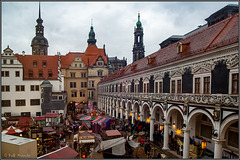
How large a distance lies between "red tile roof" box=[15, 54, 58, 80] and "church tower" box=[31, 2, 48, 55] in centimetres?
4656

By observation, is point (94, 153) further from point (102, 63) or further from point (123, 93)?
point (102, 63)

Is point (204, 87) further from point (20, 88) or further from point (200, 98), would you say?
point (20, 88)

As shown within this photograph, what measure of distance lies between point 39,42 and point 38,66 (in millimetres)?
48868

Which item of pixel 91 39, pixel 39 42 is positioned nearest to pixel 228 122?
pixel 91 39

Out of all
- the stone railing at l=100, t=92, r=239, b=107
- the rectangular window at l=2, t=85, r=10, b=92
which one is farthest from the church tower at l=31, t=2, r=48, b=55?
the stone railing at l=100, t=92, r=239, b=107

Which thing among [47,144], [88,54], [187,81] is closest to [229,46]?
[187,81]

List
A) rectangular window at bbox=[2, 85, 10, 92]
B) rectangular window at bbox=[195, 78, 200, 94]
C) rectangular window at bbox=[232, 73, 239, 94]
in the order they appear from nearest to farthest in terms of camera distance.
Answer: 1. rectangular window at bbox=[232, 73, 239, 94]
2. rectangular window at bbox=[195, 78, 200, 94]
3. rectangular window at bbox=[2, 85, 10, 92]

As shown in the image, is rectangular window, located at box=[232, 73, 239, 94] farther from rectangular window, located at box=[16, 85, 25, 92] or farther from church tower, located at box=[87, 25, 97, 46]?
church tower, located at box=[87, 25, 97, 46]

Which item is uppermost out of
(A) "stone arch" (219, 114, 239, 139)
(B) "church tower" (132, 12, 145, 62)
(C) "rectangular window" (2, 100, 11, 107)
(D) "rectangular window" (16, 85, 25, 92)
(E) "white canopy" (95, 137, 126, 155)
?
(B) "church tower" (132, 12, 145, 62)

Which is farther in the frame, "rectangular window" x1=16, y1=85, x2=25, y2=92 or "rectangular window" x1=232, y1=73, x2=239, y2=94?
"rectangular window" x1=16, y1=85, x2=25, y2=92

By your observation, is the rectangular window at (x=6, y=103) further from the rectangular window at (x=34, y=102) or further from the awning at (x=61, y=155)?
the awning at (x=61, y=155)

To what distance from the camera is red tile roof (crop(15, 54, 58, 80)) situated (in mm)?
32875

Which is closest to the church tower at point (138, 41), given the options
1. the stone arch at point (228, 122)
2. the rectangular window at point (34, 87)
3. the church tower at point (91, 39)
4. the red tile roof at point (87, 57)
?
the red tile roof at point (87, 57)

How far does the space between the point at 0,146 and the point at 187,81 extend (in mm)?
14600
